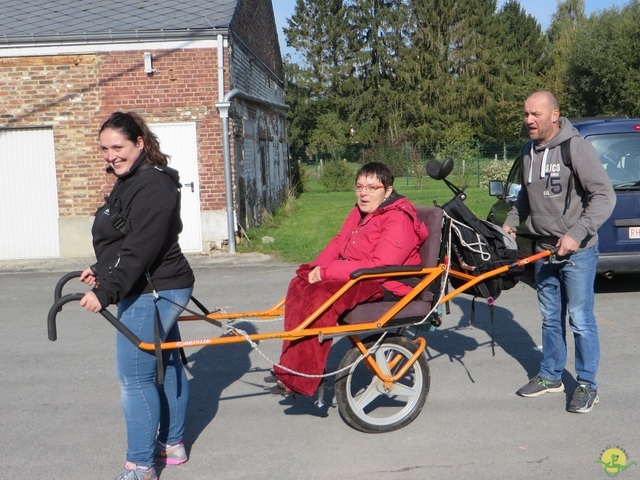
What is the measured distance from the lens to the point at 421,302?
458 centimetres

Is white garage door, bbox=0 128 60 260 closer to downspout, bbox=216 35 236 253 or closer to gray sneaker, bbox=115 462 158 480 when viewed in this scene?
downspout, bbox=216 35 236 253

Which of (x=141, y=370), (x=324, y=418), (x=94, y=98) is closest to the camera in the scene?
(x=141, y=370)

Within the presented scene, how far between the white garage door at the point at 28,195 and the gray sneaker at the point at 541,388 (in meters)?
10.5

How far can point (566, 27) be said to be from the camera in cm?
6084

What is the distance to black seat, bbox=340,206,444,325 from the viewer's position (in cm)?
441

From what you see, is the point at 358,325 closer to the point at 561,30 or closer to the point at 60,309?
the point at 60,309

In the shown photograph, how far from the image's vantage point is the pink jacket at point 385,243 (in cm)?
449

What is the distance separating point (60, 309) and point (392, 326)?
1.95 m

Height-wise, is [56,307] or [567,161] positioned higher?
[567,161]

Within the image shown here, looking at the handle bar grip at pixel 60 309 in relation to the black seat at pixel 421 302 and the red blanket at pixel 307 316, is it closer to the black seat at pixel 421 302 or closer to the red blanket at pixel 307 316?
the red blanket at pixel 307 316

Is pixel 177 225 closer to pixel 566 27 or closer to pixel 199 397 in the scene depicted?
pixel 199 397

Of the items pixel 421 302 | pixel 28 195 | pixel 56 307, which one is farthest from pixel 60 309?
pixel 28 195

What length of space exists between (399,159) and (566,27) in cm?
3582

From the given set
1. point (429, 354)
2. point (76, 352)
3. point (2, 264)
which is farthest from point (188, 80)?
point (429, 354)
